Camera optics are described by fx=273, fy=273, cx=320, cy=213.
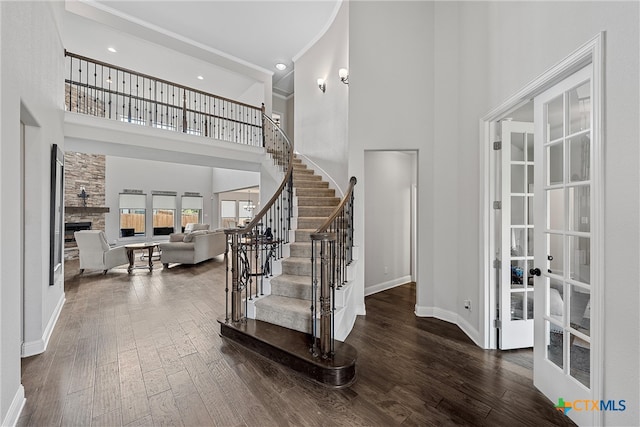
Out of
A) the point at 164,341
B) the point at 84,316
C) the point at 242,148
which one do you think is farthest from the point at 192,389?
the point at 242,148

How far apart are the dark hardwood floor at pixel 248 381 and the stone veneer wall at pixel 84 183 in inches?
297

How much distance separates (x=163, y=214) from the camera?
11453mm

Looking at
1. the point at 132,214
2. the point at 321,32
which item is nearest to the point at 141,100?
the point at 321,32

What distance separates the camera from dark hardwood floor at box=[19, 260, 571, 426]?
1826mm

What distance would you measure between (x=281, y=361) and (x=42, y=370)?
6.68 feet

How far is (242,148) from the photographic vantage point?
630 cm

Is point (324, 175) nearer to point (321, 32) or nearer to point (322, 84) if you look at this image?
point (322, 84)

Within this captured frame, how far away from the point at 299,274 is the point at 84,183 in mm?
9971

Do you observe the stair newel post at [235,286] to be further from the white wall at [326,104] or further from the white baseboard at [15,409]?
the white wall at [326,104]

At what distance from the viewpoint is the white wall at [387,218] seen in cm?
472

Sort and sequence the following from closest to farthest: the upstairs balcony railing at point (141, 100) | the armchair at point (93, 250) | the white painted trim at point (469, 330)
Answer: the white painted trim at point (469, 330)
the upstairs balcony railing at point (141, 100)
the armchair at point (93, 250)

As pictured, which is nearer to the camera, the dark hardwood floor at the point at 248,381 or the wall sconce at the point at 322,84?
the dark hardwood floor at the point at 248,381

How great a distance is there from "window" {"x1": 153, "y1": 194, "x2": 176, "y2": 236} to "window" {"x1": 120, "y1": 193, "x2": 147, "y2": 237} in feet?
1.27

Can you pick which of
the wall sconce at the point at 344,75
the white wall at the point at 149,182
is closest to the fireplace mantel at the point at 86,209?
the white wall at the point at 149,182
